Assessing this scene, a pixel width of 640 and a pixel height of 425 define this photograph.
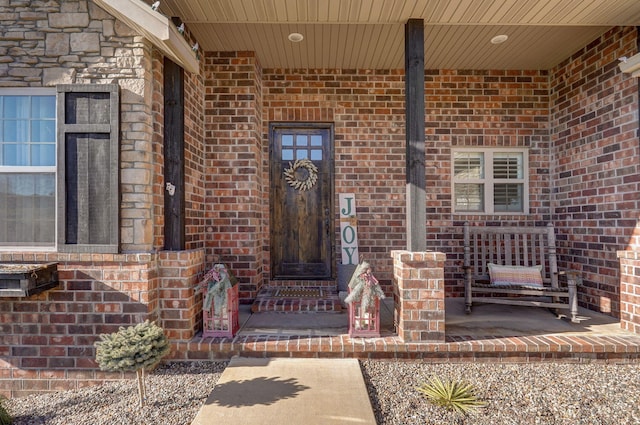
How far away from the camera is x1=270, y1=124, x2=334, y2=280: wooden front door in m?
4.77

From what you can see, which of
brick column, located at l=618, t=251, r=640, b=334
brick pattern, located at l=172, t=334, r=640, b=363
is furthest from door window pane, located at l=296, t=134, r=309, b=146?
brick column, located at l=618, t=251, r=640, b=334

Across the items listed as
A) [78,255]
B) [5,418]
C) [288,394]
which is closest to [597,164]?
[288,394]

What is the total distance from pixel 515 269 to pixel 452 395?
2.17 metres

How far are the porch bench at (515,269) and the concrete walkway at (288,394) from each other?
1923 millimetres

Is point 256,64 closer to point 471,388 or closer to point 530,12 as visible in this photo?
point 530,12

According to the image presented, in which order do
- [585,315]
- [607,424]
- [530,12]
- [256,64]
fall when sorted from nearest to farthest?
1. [607,424]
2. [530,12]
3. [585,315]
4. [256,64]

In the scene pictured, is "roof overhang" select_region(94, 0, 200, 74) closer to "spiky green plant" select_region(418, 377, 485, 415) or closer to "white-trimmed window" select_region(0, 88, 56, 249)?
"white-trimmed window" select_region(0, 88, 56, 249)

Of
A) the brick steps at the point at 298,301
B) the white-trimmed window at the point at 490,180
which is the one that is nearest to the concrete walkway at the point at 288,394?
the brick steps at the point at 298,301

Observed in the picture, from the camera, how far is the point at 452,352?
9.70ft

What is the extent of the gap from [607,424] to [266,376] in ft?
7.45

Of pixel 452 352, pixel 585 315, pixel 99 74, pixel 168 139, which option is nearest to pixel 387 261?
pixel 452 352

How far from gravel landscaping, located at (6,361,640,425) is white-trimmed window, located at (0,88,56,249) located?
4.28 feet

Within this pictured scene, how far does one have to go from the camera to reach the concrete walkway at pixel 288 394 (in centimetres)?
217

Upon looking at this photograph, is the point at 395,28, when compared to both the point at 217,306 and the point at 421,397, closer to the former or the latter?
the point at 217,306
